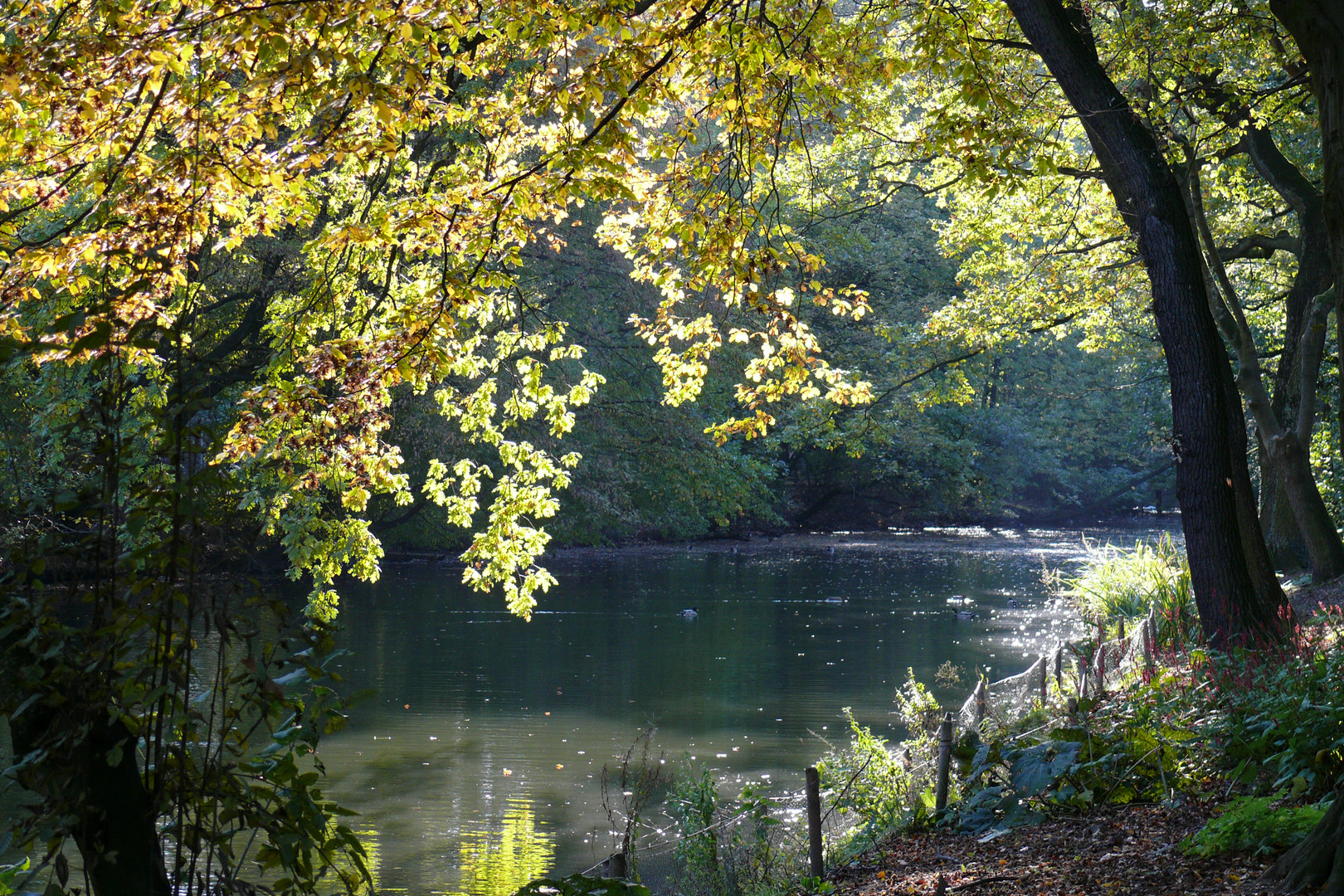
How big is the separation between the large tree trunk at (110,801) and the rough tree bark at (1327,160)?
11.8ft

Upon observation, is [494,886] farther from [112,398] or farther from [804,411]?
[804,411]

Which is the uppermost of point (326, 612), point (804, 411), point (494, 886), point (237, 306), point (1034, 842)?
point (237, 306)

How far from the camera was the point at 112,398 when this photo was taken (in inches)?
109

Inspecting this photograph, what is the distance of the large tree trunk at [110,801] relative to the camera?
102 inches

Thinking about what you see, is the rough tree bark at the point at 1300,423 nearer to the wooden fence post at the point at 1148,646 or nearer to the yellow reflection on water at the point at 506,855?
the wooden fence post at the point at 1148,646

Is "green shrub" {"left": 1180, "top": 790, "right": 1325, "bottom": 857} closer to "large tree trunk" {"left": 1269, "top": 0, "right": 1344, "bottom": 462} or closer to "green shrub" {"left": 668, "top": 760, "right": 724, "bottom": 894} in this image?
"large tree trunk" {"left": 1269, "top": 0, "right": 1344, "bottom": 462}

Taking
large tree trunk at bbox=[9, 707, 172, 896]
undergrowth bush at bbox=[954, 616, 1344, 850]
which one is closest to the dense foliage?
large tree trunk at bbox=[9, 707, 172, 896]

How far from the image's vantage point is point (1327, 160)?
4121 mm

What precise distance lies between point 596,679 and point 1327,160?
12277mm

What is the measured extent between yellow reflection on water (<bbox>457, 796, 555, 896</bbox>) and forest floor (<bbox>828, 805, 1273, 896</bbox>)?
2803 millimetres

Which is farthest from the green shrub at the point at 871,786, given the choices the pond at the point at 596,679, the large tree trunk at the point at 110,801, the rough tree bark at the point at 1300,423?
the rough tree bark at the point at 1300,423

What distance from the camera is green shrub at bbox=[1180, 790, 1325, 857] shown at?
14.1ft

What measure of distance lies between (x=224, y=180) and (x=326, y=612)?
15.0ft

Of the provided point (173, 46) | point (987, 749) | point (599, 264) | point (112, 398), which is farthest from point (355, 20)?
point (599, 264)
